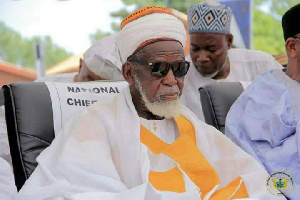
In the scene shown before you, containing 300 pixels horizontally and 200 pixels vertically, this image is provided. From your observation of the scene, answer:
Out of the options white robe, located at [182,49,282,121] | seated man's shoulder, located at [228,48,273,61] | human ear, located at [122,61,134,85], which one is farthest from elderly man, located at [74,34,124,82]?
human ear, located at [122,61,134,85]

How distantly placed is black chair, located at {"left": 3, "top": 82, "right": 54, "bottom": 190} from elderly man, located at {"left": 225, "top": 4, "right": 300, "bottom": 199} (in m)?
1.03

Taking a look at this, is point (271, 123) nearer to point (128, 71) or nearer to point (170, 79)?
point (170, 79)

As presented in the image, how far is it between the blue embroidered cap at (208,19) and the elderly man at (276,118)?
3.61ft

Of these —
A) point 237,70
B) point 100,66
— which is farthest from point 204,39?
point 100,66

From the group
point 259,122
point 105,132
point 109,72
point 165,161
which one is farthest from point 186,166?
point 109,72

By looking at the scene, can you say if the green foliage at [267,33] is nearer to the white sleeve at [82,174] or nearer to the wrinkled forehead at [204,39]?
the wrinkled forehead at [204,39]

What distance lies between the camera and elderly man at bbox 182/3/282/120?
15.9ft

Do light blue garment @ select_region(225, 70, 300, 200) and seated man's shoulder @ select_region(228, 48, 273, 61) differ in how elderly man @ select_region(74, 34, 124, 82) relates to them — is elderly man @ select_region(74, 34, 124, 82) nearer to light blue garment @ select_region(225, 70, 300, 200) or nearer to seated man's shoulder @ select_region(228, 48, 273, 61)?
seated man's shoulder @ select_region(228, 48, 273, 61)

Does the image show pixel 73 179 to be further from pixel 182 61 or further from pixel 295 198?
pixel 295 198

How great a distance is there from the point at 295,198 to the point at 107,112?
101cm

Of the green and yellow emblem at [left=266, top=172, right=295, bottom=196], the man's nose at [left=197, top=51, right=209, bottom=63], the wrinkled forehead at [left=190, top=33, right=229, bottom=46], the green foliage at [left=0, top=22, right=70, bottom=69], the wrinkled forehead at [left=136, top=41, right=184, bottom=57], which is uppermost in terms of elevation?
the wrinkled forehead at [left=136, top=41, right=184, bottom=57]

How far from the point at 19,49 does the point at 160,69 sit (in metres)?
8.08

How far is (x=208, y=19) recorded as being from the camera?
4879mm

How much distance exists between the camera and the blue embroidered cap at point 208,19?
15.9ft
